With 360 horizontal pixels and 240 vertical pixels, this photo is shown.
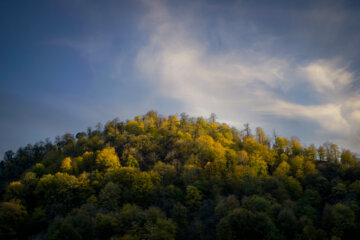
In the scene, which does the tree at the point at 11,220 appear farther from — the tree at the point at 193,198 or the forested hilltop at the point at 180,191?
the tree at the point at 193,198

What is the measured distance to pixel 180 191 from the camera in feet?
237

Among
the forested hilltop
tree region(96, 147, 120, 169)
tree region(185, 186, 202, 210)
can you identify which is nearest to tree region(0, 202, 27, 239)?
the forested hilltop

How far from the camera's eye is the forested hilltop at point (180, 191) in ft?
171

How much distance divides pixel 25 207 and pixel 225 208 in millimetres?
61035

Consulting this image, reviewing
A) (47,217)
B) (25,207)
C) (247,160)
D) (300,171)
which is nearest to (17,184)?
(25,207)

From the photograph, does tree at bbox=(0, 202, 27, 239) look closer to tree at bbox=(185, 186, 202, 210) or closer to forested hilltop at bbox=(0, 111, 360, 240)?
forested hilltop at bbox=(0, 111, 360, 240)

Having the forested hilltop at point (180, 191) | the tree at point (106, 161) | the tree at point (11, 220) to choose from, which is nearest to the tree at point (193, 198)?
the forested hilltop at point (180, 191)

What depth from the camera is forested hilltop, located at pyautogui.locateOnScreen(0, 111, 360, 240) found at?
52031 millimetres

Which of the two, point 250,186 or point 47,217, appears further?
point 250,186

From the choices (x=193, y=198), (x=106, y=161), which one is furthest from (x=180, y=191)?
(x=106, y=161)

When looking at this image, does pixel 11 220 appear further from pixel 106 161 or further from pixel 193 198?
pixel 193 198

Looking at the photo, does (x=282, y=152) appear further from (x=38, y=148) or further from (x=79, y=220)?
(x=38, y=148)

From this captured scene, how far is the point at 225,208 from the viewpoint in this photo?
192 ft

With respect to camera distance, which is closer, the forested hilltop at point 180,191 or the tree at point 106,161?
the forested hilltop at point 180,191
